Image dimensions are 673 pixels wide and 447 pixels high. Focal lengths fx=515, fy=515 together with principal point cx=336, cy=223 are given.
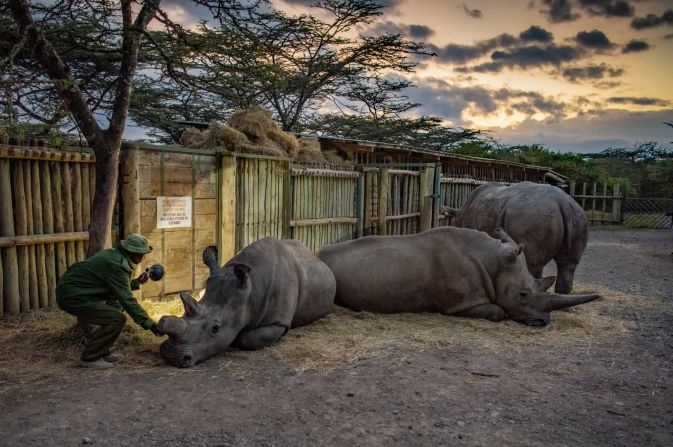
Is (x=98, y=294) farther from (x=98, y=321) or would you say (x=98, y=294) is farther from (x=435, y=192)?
(x=435, y=192)

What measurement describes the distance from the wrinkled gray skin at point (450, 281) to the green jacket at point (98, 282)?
11.0ft

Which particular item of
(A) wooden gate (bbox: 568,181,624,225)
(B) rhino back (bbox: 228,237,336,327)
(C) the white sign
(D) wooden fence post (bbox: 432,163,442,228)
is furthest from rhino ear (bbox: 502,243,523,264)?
(A) wooden gate (bbox: 568,181,624,225)

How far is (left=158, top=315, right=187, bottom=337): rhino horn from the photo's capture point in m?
4.89

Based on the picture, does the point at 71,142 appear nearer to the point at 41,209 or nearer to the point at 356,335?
the point at 41,209

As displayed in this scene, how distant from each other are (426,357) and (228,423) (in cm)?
255

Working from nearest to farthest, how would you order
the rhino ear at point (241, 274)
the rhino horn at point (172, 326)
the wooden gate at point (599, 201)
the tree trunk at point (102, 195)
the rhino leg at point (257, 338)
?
the rhino horn at point (172, 326) < the rhino ear at point (241, 274) < the rhino leg at point (257, 338) < the tree trunk at point (102, 195) < the wooden gate at point (599, 201)

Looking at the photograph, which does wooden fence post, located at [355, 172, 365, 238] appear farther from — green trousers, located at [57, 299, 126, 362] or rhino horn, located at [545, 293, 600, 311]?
green trousers, located at [57, 299, 126, 362]

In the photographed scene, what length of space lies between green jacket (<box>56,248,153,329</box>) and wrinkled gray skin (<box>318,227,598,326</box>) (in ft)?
11.0

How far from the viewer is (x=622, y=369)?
5.48 meters

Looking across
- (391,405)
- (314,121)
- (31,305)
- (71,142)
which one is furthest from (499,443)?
(314,121)

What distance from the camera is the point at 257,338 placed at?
5766mm

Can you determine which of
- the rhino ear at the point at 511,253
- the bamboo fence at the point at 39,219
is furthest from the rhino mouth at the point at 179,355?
the rhino ear at the point at 511,253

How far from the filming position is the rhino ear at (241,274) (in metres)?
5.59

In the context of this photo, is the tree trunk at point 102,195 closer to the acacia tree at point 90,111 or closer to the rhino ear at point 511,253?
the acacia tree at point 90,111
